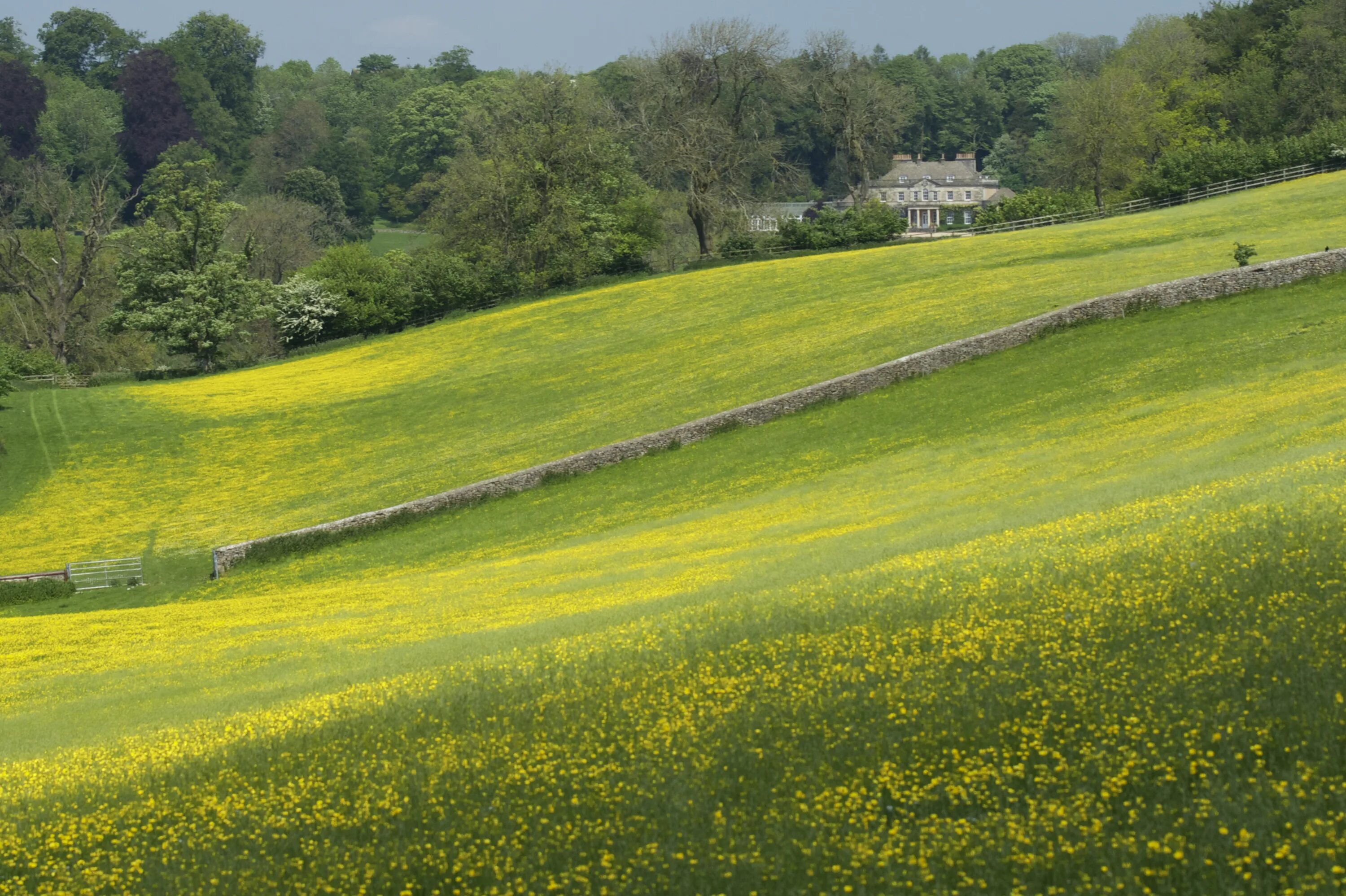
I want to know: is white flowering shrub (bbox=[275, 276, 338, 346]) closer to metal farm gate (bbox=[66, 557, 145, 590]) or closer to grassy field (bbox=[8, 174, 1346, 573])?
grassy field (bbox=[8, 174, 1346, 573])

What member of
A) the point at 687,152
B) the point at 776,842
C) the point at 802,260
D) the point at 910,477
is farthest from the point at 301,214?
the point at 776,842

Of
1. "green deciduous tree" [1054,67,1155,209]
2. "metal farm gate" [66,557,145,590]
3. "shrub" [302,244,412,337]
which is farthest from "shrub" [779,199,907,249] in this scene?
"metal farm gate" [66,557,145,590]

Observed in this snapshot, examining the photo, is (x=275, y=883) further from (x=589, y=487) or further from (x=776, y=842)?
(x=589, y=487)

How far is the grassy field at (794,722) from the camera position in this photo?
9156mm

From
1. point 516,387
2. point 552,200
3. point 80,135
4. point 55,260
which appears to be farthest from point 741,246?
point 80,135

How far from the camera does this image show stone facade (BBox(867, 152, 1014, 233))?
531ft

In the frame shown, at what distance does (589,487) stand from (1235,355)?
59.4ft

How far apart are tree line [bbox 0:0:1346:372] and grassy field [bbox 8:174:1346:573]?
9059 mm

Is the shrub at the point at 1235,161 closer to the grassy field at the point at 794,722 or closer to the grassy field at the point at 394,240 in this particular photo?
the grassy field at the point at 794,722

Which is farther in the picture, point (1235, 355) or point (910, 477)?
point (1235, 355)

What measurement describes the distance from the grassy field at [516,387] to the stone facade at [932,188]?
323ft

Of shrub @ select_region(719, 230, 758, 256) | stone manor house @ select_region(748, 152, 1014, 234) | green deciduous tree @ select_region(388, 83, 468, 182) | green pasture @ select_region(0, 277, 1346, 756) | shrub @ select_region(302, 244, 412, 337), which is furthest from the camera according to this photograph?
stone manor house @ select_region(748, 152, 1014, 234)

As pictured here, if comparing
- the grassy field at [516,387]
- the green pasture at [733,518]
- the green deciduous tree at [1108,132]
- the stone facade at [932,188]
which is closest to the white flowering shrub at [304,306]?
the grassy field at [516,387]

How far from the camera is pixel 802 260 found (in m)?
69.5
